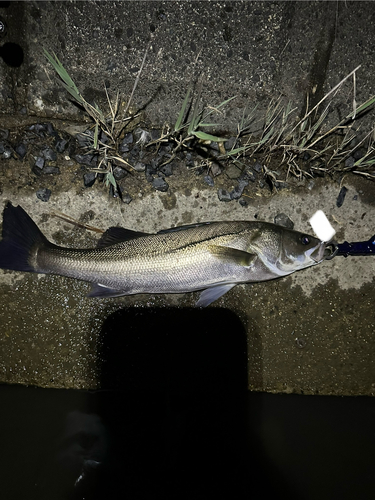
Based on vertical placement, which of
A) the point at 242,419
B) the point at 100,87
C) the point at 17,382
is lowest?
the point at 242,419

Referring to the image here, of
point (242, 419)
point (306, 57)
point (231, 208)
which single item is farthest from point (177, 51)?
point (242, 419)

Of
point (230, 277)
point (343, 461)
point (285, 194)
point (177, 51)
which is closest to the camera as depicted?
point (343, 461)

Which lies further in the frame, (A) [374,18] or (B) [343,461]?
(A) [374,18]

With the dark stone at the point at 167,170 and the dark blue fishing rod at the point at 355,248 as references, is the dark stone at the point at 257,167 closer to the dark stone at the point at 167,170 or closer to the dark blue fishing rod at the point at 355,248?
the dark stone at the point at 167,170

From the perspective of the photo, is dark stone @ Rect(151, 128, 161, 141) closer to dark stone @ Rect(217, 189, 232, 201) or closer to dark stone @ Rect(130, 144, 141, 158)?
dark stone @ Rect(130, 144, 141, 158)

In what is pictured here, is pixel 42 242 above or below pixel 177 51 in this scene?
below

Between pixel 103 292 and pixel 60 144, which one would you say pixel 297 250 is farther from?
pixel 60 144

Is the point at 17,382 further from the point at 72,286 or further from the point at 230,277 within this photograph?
the point at 230,277
